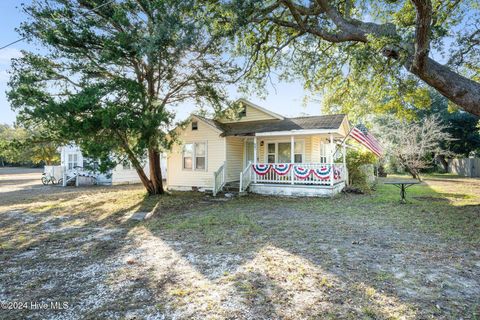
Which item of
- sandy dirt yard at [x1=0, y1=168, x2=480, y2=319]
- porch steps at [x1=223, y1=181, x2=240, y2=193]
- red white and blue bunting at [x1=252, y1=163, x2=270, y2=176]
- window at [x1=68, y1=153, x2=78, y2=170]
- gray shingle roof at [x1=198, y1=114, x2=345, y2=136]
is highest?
gray shingle roof at [x1=198, y1=114, x2=345, y2=136]

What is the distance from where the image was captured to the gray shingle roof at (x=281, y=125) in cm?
1268

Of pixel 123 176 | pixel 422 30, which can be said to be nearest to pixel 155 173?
pixel 123 176

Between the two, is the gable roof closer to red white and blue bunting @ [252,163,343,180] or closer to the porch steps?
red white and blue bunting @ [252,163,343,180]

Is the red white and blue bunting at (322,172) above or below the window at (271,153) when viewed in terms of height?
below

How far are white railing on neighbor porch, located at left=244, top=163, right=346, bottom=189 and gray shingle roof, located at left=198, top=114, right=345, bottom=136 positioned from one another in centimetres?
172

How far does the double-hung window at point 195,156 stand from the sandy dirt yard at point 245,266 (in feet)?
21.2

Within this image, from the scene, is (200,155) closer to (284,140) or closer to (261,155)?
(261,155)

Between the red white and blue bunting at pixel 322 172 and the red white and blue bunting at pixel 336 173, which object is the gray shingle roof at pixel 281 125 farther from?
the red white and blue bunting at pixel 336 173

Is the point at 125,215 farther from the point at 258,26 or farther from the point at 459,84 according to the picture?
the point at 459,84

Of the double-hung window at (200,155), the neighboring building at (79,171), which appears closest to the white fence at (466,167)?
the double-hung window at (200,155)

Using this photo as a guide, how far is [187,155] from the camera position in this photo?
15195mm

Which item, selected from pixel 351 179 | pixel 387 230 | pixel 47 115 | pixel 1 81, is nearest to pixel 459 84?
pixel 387 230

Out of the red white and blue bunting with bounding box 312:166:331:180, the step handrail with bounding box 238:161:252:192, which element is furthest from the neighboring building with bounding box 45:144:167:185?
the red white and blue bunting with bounding box 312:166:331:180

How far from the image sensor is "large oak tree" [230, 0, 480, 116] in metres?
6.67
